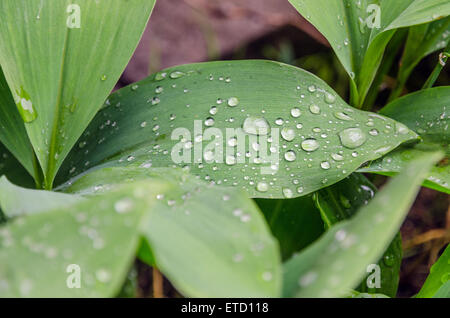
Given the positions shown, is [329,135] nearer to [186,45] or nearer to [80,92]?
[80,92]

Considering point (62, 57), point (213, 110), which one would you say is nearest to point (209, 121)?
point (213, 110)

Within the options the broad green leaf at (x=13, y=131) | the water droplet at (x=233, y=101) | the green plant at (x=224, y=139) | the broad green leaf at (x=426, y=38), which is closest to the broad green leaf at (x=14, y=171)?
the green plant at (x=224, y=139)

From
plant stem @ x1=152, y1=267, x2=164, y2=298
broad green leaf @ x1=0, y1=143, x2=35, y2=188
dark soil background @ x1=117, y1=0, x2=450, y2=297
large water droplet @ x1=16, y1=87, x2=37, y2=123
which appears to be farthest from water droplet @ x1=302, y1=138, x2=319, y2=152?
dark soil background @ x1=117, y1=0, x2=450, y2=297

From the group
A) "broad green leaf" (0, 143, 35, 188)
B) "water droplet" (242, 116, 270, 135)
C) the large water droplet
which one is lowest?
"broad green leaf" (0, 143, 35, 188)

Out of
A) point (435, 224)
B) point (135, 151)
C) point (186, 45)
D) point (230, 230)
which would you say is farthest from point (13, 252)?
point (186, 45)

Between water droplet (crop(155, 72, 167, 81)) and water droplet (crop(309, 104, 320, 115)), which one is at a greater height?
water droplet (crop(155, 72, 167, 81))

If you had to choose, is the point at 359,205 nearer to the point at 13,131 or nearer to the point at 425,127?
the point at 425,127

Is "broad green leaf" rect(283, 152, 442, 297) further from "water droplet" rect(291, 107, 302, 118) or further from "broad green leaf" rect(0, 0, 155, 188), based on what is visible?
"broad green leaf" rect(0, 0, 155, 188)
